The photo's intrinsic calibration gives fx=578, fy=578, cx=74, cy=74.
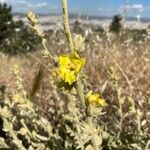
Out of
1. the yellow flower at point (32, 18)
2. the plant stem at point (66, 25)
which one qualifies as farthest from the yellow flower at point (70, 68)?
the yellow flower at point (32, 18)

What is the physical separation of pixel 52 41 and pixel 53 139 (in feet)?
19.2

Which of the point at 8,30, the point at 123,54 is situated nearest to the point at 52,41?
the point at 123,54

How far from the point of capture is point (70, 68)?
1593mm

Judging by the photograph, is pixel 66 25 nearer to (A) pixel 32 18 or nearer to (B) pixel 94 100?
(B) pixel 94 100

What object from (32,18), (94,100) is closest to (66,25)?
(94,100)

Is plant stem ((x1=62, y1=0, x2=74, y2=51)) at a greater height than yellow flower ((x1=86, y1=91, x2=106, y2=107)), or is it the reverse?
plant stem ((x1=62, y1=0, x2=74, y2=51))

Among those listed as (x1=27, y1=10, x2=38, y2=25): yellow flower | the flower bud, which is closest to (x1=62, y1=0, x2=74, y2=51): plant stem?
the flower bud

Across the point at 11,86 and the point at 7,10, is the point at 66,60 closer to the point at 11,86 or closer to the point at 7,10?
the point at 11,86

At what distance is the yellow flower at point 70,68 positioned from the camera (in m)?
1.59

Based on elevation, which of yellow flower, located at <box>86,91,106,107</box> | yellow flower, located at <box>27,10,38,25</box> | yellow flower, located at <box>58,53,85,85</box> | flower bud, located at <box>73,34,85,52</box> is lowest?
yellow flower, located at <box>86,91,106,107</box>

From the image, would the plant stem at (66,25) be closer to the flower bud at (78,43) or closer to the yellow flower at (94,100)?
the flower bud at (78,43)

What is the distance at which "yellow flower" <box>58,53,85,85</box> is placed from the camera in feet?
5.21

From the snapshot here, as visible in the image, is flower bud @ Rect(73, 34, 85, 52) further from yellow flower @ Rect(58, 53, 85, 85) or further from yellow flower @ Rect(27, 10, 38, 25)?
yellow flower @ Rect(27, 10, 38, 25)

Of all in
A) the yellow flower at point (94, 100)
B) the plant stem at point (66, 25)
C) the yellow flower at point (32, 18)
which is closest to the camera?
the plant stem at point (66, 25)
